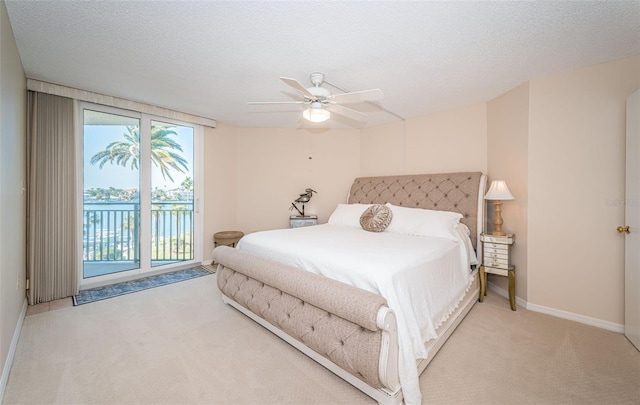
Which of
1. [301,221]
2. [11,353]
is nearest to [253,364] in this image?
[11,353]

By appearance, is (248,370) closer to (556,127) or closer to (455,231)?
(455,231)

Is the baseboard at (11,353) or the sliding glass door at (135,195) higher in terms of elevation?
the sliding glass door at (135,195)

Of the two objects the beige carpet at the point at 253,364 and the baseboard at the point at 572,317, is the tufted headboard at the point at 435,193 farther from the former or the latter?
the beige carpet at the point at 253,364

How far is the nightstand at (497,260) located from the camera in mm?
2725

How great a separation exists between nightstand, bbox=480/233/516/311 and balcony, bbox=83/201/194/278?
4.14 metres

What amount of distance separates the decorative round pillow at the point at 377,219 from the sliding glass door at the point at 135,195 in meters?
2.78

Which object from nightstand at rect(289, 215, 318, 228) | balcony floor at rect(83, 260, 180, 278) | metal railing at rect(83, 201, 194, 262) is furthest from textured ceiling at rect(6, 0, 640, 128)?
balcony floor at rect(83, 260, 180, 278)

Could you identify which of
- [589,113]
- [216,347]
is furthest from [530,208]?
[216,347]

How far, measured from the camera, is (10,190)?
2.00 meters

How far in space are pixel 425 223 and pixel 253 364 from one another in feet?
7.15

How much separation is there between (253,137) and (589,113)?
14.2ft

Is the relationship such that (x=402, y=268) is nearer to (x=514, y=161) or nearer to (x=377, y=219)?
(x=377, y=219)

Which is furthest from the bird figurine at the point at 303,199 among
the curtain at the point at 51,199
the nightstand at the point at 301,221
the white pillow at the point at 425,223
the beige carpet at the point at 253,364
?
the curtain at the point at 51,199

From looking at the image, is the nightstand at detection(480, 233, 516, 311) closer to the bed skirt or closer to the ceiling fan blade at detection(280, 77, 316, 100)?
the bed skirt
